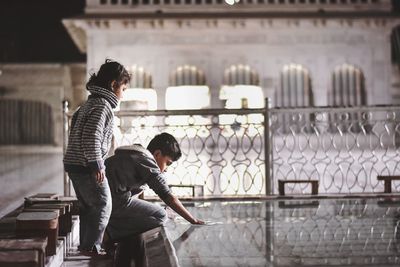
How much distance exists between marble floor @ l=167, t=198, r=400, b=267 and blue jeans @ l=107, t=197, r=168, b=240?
331 mm

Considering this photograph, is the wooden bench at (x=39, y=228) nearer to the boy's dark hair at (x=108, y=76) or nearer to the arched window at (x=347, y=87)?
the boy's dark hair at (x=108, y=76)

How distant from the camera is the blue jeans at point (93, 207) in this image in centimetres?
454

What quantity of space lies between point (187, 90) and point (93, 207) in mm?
13600

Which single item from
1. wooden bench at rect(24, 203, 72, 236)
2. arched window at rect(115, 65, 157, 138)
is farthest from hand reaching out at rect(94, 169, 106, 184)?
arched window at rect(115, 65, 157, 138)

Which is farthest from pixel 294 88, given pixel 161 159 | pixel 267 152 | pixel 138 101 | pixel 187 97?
pixel 161 159

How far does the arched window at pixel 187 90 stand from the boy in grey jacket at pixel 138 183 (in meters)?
11.7

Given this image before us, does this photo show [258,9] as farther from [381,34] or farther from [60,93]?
[60,93]

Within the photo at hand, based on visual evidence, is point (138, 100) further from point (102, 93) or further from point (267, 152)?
point (102, 93)

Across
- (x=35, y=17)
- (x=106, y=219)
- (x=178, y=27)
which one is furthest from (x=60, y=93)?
(x=106, y=219)

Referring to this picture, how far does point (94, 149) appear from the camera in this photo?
14.5 feet

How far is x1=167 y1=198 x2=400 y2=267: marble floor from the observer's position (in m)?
4.50

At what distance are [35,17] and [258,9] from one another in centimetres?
1164

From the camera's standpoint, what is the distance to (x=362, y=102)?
19.2 metres

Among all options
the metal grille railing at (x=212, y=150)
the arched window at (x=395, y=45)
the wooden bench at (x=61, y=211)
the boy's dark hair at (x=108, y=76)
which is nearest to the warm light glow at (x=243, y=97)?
the metal grille railing at (x=212, y=150)
